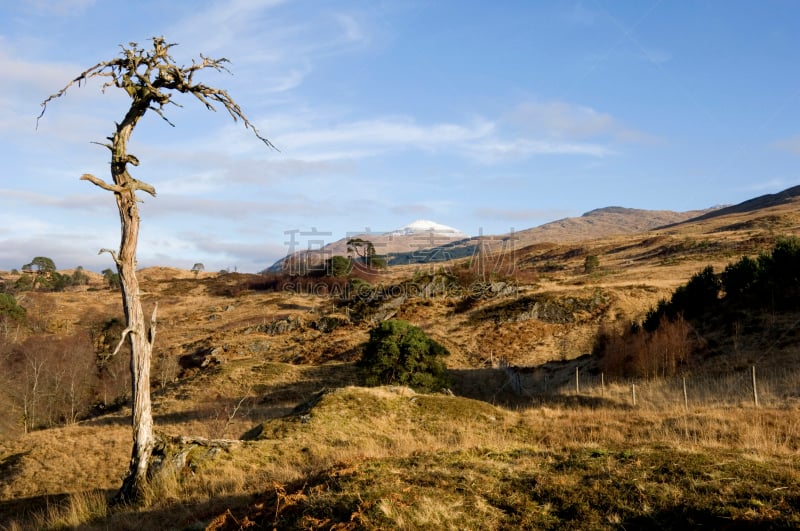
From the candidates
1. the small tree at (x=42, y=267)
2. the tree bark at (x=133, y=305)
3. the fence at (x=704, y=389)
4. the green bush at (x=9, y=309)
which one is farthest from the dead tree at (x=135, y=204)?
the small tree at (x=42, y=267)

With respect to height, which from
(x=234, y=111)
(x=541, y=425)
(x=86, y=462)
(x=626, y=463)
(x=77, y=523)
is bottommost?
(x=86, y=462)

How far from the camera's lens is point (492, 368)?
1470 inches

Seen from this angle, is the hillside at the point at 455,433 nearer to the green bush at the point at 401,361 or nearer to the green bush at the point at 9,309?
the green bush at the point at 9,309

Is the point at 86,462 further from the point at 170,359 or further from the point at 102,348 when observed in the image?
the point at 102,348

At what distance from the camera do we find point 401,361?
95.8ft

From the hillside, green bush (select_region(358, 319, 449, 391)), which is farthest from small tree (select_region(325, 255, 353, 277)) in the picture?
green bush (select_region(358, 319, 449, 391))

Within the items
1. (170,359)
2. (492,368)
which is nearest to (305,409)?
(492,368)

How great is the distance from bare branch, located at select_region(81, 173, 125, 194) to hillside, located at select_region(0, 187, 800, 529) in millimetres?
5012

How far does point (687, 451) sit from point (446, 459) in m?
4.05

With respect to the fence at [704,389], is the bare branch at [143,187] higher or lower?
higher

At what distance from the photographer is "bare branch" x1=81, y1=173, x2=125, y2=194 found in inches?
348

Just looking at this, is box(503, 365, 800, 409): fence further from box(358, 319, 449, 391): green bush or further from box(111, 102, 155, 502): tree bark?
box(111, 102, 155, 502): tree bark

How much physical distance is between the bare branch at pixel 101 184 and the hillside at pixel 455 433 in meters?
5.01

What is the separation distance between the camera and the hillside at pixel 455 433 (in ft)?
21.7
